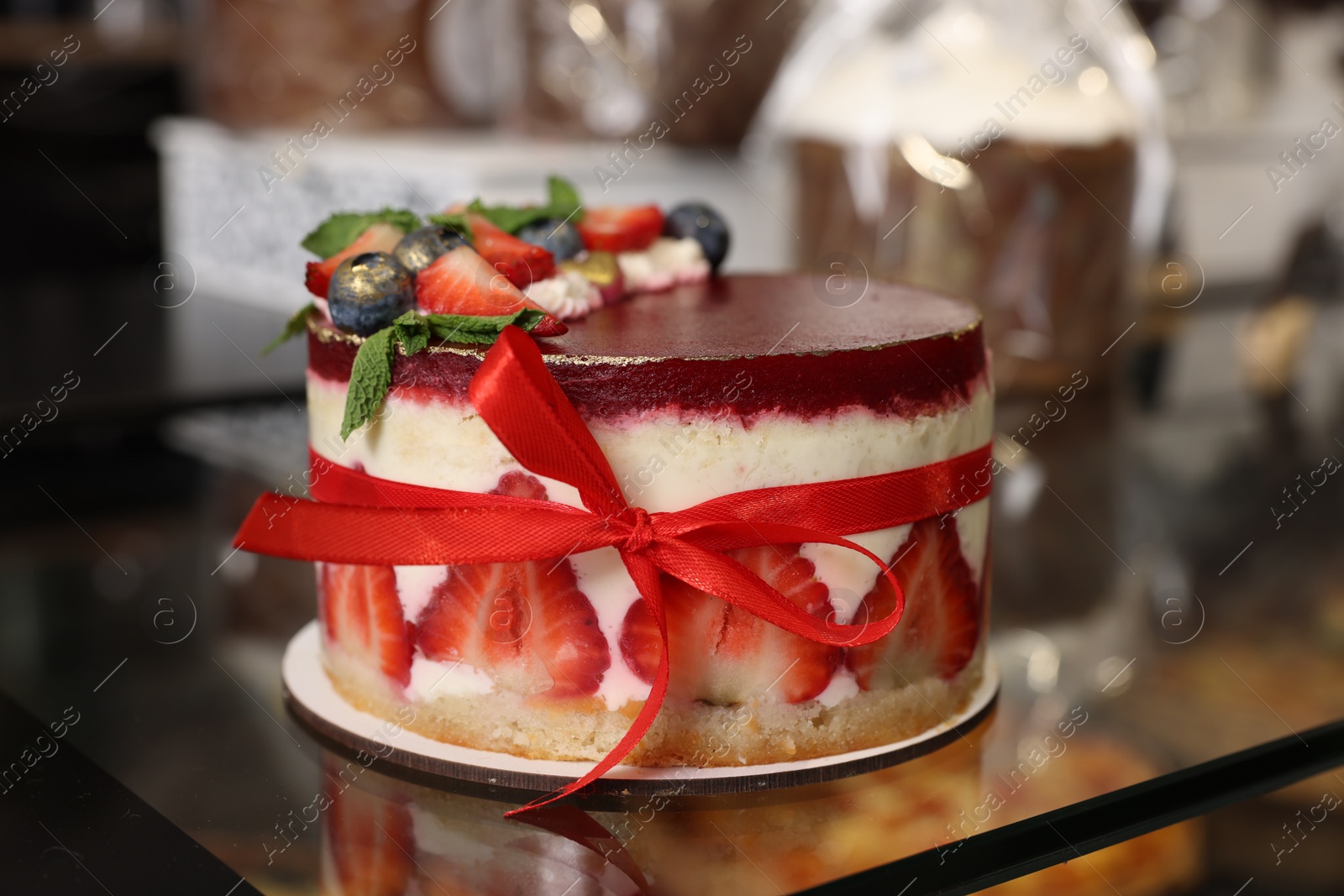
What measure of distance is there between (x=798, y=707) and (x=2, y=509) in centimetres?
→ 115

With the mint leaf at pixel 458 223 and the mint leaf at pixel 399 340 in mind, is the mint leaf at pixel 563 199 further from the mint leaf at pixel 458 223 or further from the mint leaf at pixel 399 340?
the mint leaf at pixel 399 340

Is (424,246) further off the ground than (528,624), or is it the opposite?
(424,246)

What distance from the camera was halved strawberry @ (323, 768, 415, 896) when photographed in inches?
31.1

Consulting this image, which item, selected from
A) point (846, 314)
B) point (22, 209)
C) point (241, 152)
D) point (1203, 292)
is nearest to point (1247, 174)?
point (1203, 292)

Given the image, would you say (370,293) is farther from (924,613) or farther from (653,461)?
(924,613)

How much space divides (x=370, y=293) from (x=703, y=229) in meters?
0.37

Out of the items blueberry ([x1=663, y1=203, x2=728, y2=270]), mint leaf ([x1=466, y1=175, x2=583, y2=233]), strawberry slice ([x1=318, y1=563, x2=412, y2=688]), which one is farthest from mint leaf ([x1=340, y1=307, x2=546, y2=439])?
blueberry ([x1=663, y1=203, x2=728, y2=270])

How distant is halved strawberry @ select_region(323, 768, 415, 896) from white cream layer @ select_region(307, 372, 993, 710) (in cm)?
8

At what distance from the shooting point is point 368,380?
87 centimetres

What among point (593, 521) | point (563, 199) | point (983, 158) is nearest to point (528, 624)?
point (593, 521)

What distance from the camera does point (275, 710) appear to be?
1.03 metres

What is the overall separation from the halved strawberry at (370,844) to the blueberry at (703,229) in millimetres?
A: 529

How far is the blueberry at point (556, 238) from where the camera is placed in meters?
1.04

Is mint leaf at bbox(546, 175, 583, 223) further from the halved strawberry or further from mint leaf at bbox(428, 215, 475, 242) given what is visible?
the halved strawberry
